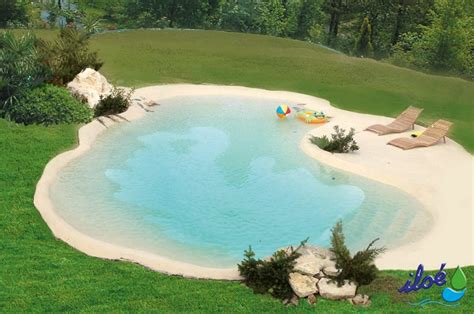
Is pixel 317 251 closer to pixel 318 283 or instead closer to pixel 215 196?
pixel 318 283

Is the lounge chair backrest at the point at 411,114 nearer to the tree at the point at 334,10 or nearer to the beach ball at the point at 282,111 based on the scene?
the beach ball at the point at 282,111

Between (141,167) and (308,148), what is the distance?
22.4 ft

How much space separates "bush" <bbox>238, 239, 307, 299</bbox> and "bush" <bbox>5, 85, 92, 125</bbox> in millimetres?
12655

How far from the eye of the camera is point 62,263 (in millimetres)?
13109

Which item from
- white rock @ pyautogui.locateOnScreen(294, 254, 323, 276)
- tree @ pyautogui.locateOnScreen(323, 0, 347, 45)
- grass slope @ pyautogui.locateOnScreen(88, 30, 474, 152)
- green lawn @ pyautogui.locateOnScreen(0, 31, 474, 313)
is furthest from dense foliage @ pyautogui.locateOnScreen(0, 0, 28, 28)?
white rock @ pyautogui.locateOnScreen(294, 254, 323, 276)

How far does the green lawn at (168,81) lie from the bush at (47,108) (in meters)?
0.74

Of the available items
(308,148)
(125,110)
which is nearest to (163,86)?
(125,110)

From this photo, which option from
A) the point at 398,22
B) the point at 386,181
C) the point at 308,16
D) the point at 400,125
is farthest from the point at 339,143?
the point at 308,16

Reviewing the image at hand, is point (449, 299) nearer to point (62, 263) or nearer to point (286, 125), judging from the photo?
point (62, 263)

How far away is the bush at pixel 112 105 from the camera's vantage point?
24.2 m

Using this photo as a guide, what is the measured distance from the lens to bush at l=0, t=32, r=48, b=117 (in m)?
22.3

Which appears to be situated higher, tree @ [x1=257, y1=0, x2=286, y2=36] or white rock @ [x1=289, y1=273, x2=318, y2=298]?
white rock @ [x1=289, y1=273, x2=318, y2=298]

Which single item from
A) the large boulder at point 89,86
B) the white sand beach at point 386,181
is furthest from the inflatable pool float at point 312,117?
the large boulder at point 89,86
